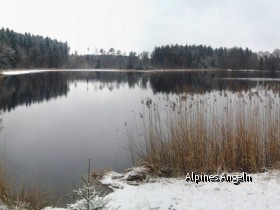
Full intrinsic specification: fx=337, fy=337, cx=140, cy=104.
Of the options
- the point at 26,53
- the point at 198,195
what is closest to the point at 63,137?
the point at 198,195

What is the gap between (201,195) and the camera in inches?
249

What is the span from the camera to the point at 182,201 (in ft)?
20.1

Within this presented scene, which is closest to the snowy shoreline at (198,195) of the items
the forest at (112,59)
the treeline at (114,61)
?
the forest at (112,59)

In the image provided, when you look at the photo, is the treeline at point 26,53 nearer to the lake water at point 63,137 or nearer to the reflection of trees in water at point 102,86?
the reflection of trees in water at point 102,86

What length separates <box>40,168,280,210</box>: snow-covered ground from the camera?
581 centimetres

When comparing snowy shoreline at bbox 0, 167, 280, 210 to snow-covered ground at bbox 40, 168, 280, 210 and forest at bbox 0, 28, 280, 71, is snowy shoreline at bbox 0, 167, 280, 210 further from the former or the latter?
forest at bbox 0, 28, 280, 71

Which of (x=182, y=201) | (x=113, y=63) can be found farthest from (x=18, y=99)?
(x=113, y=63)

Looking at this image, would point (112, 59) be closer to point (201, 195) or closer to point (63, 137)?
point (63, 137)

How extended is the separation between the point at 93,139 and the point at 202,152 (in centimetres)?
660

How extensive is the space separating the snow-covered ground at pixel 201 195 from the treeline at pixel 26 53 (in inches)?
2570

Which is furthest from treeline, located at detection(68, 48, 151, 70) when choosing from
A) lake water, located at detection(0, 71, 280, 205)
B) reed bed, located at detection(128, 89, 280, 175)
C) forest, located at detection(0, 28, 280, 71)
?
reed bed, located at detection(128, 89, 280, 175)

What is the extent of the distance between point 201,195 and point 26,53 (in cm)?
8944

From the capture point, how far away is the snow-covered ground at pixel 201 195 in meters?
5.81

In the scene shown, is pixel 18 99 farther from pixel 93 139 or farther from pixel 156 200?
pixel 156 200
